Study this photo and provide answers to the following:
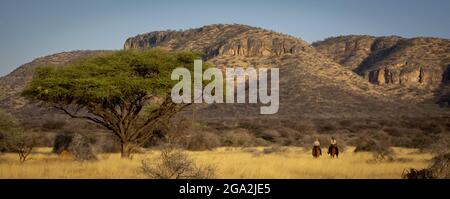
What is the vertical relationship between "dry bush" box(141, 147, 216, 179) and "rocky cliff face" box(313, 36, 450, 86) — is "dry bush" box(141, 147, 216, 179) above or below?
below

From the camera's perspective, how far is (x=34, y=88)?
83.0ft

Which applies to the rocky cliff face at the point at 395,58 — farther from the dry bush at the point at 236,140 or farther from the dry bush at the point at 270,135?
the dry bush at the point at 236,140

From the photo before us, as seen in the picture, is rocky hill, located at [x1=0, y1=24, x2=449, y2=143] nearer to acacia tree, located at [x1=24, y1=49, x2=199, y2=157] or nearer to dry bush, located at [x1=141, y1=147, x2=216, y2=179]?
acacia tree, located at [x1=24, y1=49, x2=199, y2=157]

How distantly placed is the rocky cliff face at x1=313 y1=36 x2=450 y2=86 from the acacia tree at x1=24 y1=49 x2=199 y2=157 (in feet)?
324

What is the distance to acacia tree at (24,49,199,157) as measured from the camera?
24984 millimetres

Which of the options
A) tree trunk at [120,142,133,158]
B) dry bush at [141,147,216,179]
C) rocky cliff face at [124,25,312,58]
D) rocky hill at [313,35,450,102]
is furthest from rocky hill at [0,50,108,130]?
rocky hill at [313,35,450,102]

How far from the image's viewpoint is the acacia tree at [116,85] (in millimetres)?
24984

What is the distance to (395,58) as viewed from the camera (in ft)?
438

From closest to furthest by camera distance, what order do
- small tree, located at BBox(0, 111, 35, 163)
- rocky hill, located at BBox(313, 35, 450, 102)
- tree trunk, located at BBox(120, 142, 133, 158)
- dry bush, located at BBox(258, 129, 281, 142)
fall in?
small tree, located at BBox(0, 111, 35, 163)
tree trunk, located at BBox(120, 142, 133, 158)
dry bush, located at BBox(258, 129, 281, 142)
rocky hill, located at BBox(313, 35, 450, 102)

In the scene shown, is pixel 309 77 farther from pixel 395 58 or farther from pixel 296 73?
pixel 395 58

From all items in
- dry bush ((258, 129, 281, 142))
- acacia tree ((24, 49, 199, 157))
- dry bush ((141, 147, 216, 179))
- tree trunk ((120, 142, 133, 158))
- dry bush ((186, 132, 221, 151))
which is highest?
acacia tree ((24, 49, 199, 157))
